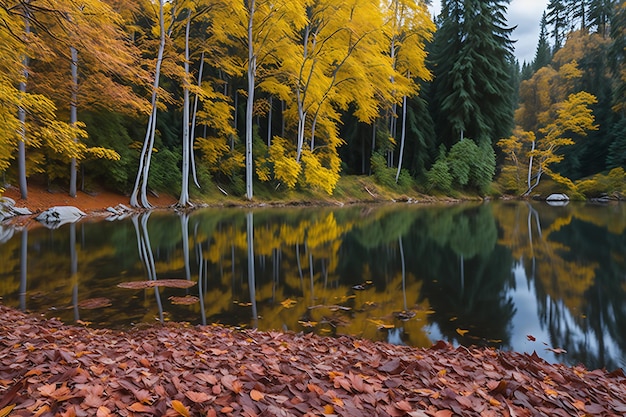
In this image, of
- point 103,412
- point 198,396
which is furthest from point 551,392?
point 103,412

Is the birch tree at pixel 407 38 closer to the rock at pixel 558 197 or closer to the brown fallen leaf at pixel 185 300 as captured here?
the rock at pixel 558 197

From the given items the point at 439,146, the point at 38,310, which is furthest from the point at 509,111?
the point at 38,310

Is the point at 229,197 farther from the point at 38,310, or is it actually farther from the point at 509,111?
the point at 509,111

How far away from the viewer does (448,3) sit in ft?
105

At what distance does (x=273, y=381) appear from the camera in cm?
212

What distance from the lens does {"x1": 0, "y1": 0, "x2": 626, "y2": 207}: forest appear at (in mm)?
16969

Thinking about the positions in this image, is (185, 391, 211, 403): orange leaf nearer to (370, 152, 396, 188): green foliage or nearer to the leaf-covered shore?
the leaf-covered shore

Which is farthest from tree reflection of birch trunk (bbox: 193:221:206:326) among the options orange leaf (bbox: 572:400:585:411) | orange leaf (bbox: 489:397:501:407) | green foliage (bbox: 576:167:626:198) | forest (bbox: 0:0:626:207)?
green foliage (bbox: 576:167:626:198)

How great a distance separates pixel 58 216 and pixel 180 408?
14.3 meters

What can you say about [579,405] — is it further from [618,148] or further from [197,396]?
[618,148]

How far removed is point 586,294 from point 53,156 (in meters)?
18.9

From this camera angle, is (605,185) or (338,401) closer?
(338,401)

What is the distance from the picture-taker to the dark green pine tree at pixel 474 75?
30438 mm

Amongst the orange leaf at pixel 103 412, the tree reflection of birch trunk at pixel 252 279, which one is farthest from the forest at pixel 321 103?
the orange leaf at pixel 103 412
